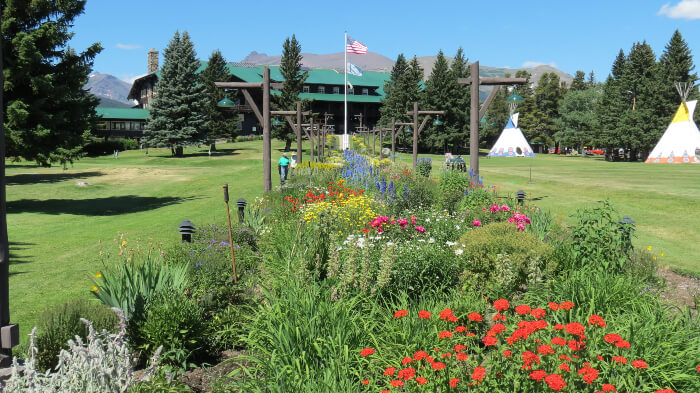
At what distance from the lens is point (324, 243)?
6922mm

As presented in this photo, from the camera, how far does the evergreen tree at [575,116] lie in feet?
256

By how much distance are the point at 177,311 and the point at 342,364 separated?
179 cm

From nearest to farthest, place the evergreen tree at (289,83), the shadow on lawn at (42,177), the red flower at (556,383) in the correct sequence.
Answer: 1. the red flower at (556,383)
2. the shadow on lawn at (42,177)
3. the evergreen tree at (289,83)

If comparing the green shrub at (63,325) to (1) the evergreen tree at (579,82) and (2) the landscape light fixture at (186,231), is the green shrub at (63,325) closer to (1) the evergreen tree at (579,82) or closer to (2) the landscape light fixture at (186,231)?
(2) the landscape light fixture at (186,231)

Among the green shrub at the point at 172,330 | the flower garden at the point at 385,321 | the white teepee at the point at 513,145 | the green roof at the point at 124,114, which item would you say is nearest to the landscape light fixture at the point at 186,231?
the flower garden at the point at 385,321

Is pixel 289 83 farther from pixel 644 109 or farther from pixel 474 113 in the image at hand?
pixel 474 113

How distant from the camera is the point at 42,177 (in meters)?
29.7

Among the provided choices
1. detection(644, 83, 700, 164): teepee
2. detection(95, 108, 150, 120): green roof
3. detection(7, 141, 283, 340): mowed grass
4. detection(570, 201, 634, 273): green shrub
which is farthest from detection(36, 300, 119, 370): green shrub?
detection(95, 108, 150, 120): green roof

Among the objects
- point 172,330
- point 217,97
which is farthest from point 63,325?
point 217,97

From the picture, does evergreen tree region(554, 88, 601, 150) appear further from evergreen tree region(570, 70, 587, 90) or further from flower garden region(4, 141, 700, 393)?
flower garden region(4, 141, 700, 393)

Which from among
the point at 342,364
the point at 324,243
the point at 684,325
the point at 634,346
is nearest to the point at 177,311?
the point at 342,364

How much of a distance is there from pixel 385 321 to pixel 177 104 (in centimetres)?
4860

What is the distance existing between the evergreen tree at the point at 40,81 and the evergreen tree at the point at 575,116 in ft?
242

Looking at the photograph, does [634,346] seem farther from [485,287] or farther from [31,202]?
[31,202]
